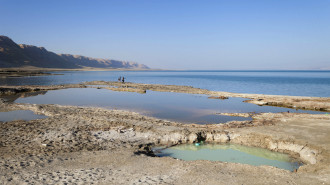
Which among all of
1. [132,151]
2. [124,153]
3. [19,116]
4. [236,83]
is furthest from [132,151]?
[236,83]

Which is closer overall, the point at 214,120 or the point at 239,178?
the point at 239,178

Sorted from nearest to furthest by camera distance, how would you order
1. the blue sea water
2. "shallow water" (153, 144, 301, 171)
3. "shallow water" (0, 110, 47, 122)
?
"shallow water" (153, 144, 301, 171), "shallow water" (0, 110, 47, 122), the blue sea water

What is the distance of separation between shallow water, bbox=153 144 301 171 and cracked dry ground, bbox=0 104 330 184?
0.61m

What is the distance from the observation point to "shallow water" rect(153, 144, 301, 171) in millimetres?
11078

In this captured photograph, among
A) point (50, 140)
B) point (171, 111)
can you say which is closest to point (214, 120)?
point (171, 111)

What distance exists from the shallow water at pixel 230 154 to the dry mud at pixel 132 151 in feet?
1.66

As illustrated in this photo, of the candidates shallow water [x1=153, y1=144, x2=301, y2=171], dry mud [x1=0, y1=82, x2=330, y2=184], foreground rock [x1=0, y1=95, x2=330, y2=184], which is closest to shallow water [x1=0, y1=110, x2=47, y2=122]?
foreground rock [x1=0, y1=95, x2=330, y2=184]

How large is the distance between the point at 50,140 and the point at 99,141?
8.46ft

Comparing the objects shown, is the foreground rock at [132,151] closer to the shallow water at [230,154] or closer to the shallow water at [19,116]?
the shallow water at [230,154]

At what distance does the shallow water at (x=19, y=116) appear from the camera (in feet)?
57.5

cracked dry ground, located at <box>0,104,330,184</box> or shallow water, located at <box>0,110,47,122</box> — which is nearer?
cracked dry ground, located at <box>0,104,330,184</box>

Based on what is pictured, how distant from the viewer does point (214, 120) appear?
1894 cm

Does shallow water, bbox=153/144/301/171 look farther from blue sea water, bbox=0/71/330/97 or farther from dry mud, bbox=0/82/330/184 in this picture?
blue sea water, bbox=0/71/330/97

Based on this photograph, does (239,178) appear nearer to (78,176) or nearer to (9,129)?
(78,176)
